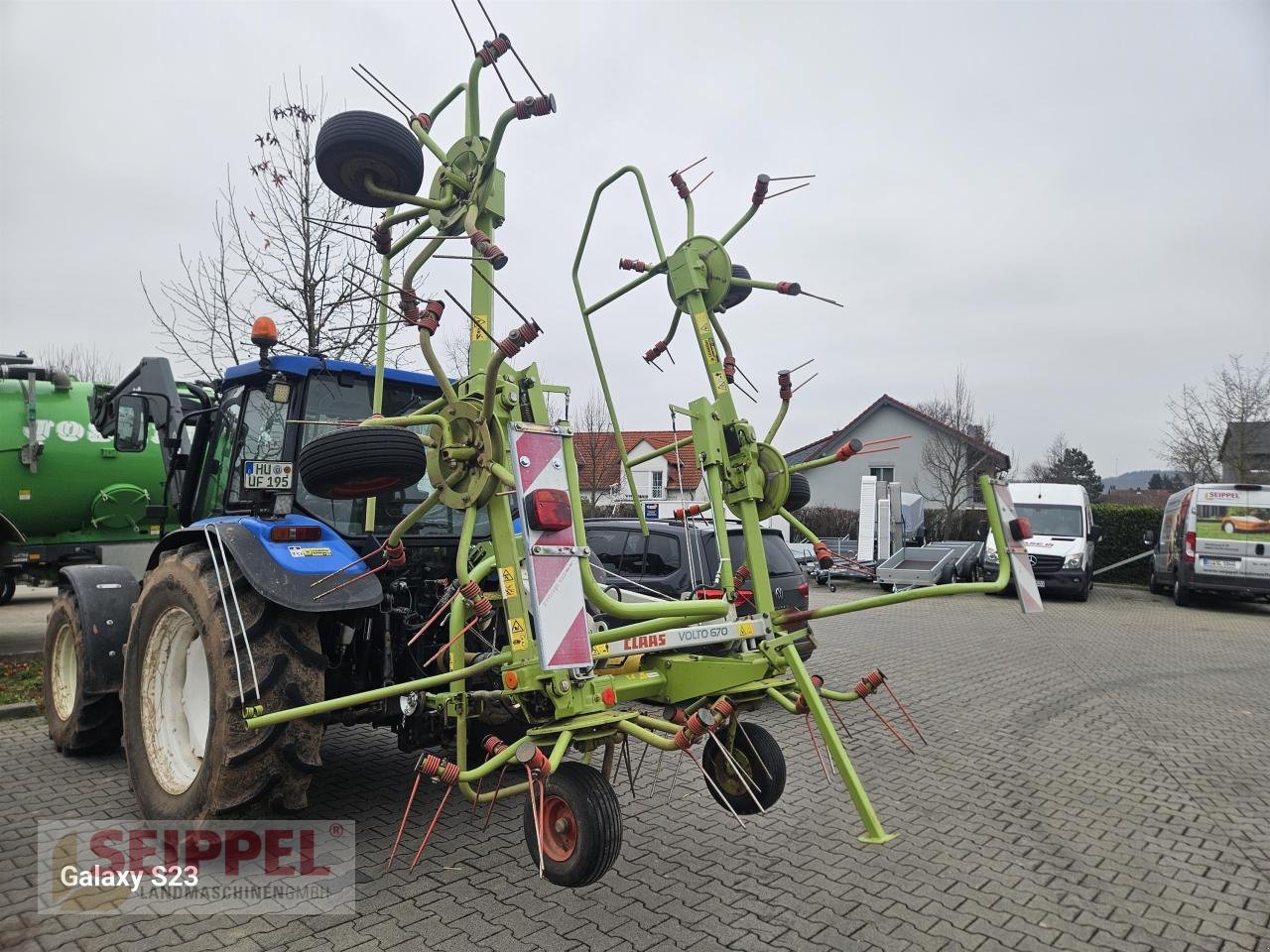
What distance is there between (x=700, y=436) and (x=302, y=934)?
2668 mm

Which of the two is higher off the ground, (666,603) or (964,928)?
(666,603)

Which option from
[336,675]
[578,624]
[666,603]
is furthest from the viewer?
[336,675]

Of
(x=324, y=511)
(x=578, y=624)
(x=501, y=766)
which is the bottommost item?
(x=501, y=766)

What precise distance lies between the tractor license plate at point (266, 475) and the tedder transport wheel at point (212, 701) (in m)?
0.40

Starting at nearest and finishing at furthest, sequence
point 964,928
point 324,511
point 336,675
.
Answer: point 964,928
point 336,675
point 324,511

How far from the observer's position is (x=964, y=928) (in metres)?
3.25

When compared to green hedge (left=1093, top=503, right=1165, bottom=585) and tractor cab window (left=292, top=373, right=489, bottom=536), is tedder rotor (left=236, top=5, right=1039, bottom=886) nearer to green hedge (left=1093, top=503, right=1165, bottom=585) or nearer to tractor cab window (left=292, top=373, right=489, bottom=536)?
tractor cab window (left=292, top=373, right=489, bottom=536)

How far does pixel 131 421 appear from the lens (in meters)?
4.98

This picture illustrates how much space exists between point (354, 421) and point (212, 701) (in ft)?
4.80

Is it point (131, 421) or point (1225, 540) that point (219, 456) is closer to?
point (131, 421)

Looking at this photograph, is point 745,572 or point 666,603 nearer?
point 666,603

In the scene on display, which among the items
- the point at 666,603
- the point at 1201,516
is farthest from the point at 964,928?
the point at 1201,516

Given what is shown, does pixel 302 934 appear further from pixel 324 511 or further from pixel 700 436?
pixel 700 436

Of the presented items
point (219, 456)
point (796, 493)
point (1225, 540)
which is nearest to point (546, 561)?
point (796, 493)
